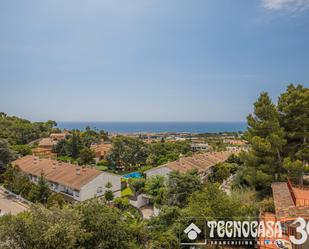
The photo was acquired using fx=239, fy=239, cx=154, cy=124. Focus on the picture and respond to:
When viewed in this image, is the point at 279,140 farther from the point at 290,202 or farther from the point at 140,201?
the point at 140,201

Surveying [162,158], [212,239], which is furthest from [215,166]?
[212,239]

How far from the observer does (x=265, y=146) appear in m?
17.9

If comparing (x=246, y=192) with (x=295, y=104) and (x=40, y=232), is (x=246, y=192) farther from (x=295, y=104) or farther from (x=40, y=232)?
(x=40, y=232)

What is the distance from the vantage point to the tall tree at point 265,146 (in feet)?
59.3

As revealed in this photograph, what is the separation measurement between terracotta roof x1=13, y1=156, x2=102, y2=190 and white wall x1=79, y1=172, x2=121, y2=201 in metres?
0.45

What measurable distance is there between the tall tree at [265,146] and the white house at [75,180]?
55.6 ft

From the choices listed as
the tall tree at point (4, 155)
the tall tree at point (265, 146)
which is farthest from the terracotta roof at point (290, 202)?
the tall tree at point (4, 155)

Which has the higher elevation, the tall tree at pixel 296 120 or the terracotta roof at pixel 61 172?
the tall tree at pixel 296 120

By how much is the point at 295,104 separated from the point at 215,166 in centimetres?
1946

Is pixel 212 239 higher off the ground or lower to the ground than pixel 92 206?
lower

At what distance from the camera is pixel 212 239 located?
1210 cm

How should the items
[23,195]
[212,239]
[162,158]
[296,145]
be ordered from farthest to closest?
[162,158], [23,195], [296,145], [212,239]

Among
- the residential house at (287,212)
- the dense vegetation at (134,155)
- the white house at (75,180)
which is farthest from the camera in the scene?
the dense vegetation at (134,155)

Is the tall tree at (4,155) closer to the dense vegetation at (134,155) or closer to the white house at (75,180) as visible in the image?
the white house at (75,180)
